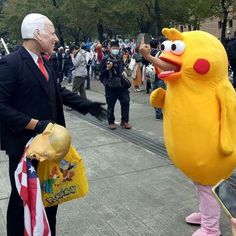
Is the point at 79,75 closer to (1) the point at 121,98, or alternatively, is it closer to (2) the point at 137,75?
(1) the point at 121,98

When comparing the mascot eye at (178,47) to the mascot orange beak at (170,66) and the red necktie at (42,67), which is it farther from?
the red necktie at (42,67)

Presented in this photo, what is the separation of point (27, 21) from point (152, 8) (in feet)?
78.2

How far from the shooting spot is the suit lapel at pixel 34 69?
300cm

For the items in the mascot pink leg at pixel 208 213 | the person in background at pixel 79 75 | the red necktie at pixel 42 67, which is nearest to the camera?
the red necktie at pixel 42 67

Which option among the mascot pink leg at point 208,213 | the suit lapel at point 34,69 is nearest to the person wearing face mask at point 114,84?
the mascot pink leg at point 208,213

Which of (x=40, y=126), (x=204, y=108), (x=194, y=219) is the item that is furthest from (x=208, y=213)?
(x=40, y=126)

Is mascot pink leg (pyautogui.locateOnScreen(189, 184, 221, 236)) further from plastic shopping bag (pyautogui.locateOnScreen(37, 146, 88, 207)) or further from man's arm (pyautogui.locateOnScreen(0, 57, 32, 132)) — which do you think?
man's arm (pyautogui.locateOnScreen(0, 57, 32, 132))

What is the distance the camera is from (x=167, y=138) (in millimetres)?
3459

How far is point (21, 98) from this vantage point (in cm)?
299

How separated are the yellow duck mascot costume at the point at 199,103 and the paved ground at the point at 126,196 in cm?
81

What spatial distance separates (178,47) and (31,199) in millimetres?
1559

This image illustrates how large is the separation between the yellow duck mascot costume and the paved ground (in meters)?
0.81

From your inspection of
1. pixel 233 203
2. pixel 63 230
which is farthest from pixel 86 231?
pixel 233 203

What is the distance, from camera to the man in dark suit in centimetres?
290
